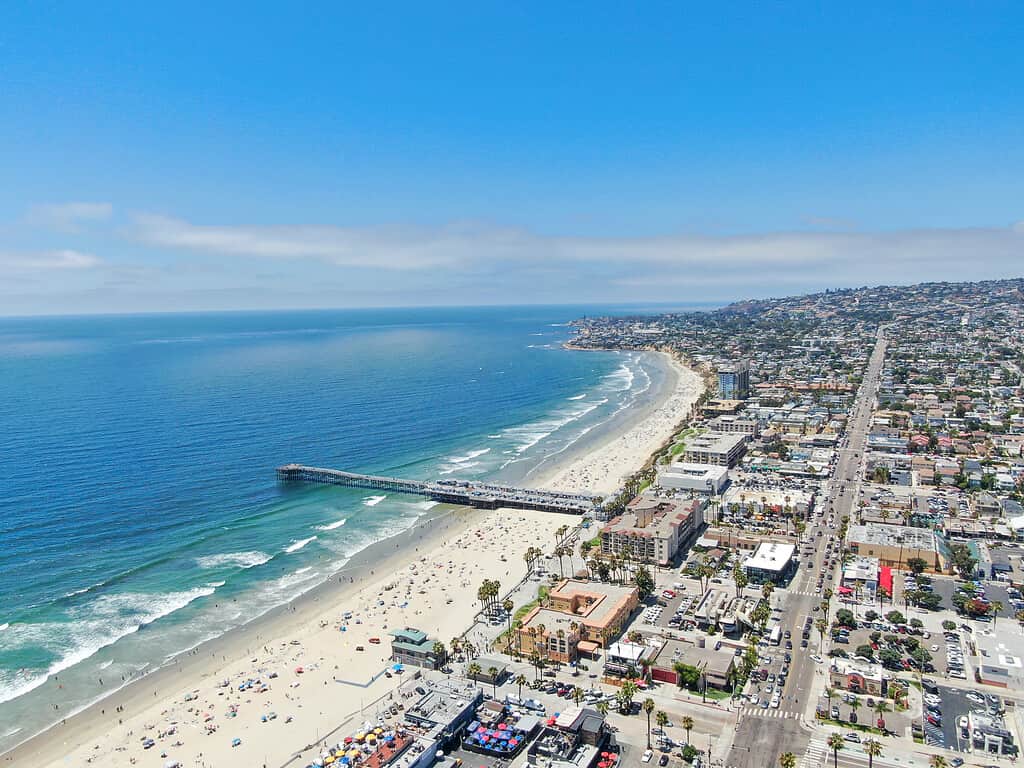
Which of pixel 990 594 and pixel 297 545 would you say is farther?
pixel 297 545

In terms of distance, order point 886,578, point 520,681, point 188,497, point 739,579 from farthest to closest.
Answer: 1. point 188,497
2. point 886,578
3. point 739,579
4. point 520,681

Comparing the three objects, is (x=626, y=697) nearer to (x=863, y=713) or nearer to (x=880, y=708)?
(x=863, y=713)

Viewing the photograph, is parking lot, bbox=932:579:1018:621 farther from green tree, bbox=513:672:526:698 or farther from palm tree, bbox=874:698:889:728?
green tree, bbox=513:672:526:698

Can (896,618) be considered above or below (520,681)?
above

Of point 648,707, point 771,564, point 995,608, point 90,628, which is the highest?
point 648,707

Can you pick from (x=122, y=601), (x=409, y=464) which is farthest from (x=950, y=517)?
(x=122, y=601)

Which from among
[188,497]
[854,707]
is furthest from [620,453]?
[854,707]

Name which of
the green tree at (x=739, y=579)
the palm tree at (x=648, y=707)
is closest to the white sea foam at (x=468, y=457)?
the green tree at (x=739, y=579)

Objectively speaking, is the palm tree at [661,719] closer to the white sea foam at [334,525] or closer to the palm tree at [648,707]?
the palm tree at [648,707]

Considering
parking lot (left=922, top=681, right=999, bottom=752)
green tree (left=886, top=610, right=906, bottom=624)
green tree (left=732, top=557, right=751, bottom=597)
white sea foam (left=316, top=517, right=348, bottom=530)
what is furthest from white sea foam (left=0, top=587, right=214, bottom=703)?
green tree (left=886, top=610, right=906, bottom=624)
